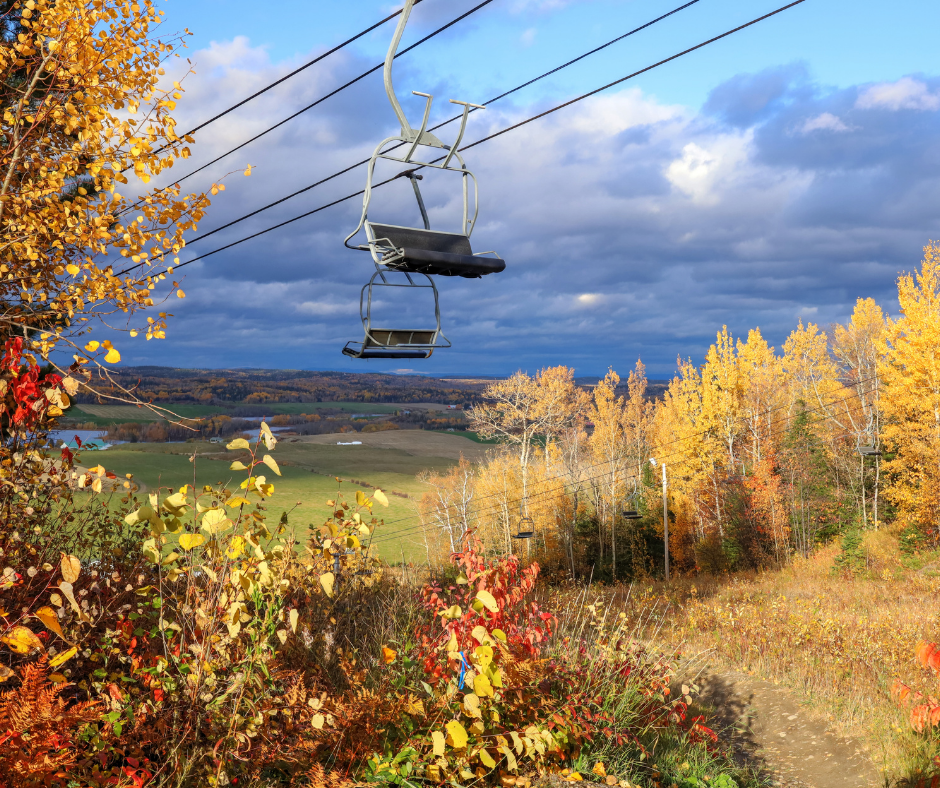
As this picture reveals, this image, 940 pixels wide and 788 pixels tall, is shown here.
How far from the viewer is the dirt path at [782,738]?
6.38m

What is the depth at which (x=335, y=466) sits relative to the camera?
55781 millimetres

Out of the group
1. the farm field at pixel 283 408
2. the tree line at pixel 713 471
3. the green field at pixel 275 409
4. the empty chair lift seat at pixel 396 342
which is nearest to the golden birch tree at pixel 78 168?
the empty chair lift seat at pixel 396 342

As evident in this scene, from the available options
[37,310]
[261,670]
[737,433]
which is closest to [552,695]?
[261,670]

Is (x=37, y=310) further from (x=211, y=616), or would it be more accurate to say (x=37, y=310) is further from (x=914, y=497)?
(x=914, y=497)

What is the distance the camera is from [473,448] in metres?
66.5

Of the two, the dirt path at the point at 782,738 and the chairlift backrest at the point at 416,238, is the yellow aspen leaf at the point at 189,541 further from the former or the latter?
the dirt path at the point at 782,738

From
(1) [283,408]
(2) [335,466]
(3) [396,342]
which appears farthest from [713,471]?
(1) [283,408]

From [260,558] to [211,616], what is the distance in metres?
0.50

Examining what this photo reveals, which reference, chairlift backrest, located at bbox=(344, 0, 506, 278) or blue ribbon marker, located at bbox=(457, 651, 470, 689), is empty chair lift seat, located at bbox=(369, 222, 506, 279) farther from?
blue ribbon marker, located at bbox=(457, 651, 470, 689)

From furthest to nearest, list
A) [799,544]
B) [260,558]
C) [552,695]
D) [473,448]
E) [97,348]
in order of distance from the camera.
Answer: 1. [473,448]
2. [799,544]
3. [97,348]
4. [552,695]
5. [260,558]

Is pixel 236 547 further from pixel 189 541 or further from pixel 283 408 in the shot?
pixel 283 408

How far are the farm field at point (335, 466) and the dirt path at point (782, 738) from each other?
25597mm

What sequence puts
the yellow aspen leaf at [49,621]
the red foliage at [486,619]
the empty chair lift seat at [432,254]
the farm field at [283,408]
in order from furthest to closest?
the farm field at [283,408], the empty chair lift seat at [432,254], the red foliage at [486,619], the yellow aspen leaf at [49,621]


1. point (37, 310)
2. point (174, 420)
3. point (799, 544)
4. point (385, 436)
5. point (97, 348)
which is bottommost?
point (799, 544)
